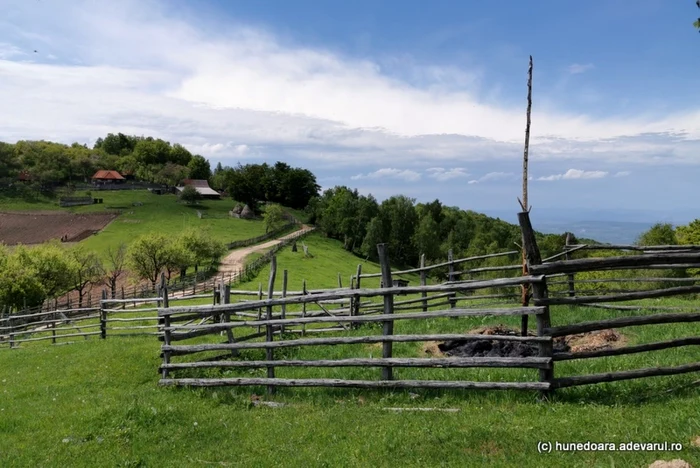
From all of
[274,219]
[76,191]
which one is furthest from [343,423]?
[76,191]

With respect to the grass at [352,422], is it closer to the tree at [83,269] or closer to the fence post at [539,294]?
the fence post at [539,294]

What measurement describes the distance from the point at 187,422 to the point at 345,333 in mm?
6463

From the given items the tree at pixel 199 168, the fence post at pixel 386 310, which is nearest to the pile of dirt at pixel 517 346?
the fence post at pixel 386 310

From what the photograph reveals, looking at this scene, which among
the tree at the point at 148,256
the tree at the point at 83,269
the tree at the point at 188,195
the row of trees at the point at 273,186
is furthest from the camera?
the row of trees at the point at 273,186

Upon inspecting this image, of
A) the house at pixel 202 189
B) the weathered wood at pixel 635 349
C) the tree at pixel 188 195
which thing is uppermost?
the house at pixel 202 189

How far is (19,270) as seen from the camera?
1199 inches

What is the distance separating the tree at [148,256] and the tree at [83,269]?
8.36ft

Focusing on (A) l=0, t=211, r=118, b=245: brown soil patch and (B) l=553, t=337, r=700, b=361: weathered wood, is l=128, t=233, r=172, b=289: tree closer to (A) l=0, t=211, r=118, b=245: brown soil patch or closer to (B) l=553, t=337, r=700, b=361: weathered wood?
(A) l=0, t=211, r=118, b=245: brown soil patch

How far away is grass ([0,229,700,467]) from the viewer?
4.60 meters

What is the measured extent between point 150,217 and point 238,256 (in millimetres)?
24728

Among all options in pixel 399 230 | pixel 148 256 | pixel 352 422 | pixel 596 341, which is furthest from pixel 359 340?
pixel 399 230

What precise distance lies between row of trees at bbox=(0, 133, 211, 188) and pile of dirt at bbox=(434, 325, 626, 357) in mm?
97773

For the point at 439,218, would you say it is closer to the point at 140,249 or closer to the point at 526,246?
the point at 140,249

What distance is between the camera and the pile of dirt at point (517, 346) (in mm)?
8664
